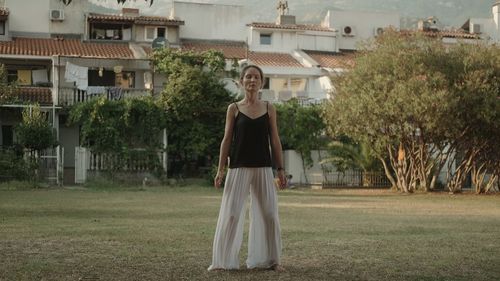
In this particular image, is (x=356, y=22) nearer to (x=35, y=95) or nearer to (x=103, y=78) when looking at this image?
(x=103, y=78)

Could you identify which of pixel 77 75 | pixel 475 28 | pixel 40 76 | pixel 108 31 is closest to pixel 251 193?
pixel 77 75

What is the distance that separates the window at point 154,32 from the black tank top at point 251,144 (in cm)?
4217

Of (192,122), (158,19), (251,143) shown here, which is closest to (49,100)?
(192,122)

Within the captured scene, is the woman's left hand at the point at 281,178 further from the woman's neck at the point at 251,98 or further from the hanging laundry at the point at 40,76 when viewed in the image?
the hanging laundry at the point at 40,76

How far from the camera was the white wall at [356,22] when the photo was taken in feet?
190

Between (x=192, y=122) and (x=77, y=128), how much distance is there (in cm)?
711

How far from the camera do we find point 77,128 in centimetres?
4212

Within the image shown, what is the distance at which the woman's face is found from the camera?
833cm

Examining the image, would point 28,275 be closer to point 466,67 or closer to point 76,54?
point 466,67

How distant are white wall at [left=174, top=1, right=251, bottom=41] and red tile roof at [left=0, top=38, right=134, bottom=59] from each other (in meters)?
6.91

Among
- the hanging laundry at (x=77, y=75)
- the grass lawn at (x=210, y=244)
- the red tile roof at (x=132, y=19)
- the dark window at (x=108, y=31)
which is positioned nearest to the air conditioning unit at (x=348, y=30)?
the red tile roof at (x=132, y=19)

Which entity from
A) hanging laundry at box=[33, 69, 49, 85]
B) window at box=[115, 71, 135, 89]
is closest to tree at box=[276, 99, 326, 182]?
window at box=[115, 71, 135, 89]

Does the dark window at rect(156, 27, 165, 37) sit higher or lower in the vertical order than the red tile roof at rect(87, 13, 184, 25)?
lower

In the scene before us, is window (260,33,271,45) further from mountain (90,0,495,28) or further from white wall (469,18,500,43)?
mountain (90,0,495,28)
